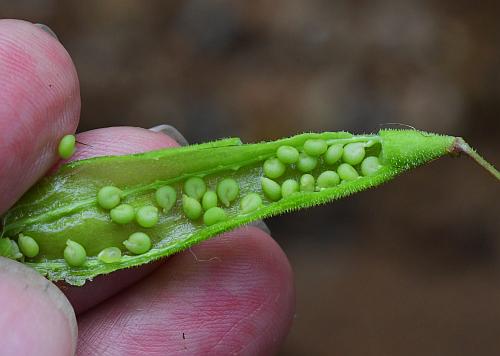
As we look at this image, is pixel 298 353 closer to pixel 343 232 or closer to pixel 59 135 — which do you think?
pixel 343 232

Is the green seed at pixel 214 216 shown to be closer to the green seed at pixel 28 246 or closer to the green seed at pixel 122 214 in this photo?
the green seed at pixel 122 214

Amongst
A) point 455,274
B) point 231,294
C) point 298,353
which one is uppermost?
point 231,294

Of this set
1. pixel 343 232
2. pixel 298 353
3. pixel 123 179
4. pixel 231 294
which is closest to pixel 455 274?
pixel 343 232

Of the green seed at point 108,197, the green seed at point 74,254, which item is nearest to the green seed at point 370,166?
the green seed at point 108,197

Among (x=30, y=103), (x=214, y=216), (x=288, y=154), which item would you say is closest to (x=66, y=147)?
(x=30, y=103)

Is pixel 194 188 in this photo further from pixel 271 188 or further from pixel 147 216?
pixel 271 188

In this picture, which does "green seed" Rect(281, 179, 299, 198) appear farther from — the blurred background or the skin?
the blurred background
